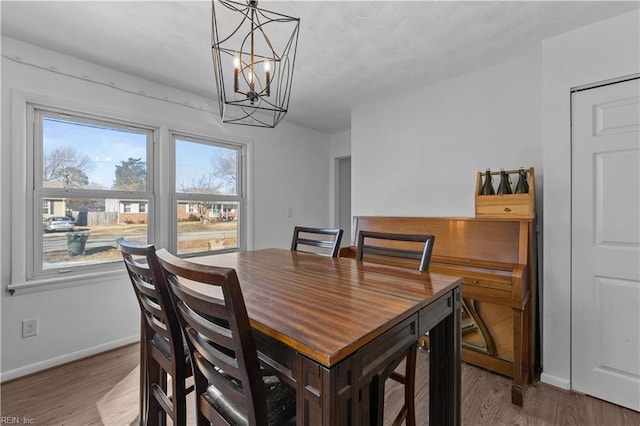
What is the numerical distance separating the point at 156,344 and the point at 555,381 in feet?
8.18

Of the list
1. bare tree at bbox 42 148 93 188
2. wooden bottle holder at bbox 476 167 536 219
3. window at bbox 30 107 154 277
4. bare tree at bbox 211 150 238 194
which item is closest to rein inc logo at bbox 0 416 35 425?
window at bbox 30 107 154 277

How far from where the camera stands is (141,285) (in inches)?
48.0

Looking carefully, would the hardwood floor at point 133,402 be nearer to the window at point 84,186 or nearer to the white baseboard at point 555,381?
the white baseboard at point 555,381

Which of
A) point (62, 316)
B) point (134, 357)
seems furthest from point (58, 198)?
point (134, 357)

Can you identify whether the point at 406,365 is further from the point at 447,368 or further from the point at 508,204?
→ the point at 508,204

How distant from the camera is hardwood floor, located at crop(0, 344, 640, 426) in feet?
5.62

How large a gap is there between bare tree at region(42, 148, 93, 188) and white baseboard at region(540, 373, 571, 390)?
12.4 ft

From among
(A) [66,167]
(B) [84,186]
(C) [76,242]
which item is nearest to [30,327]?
(C) [76,242]

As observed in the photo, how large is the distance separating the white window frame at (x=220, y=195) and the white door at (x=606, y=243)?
9.94ft

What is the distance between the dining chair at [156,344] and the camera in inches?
43.1

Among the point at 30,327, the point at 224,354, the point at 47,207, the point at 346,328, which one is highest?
the point at 47,207

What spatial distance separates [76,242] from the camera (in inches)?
96.6

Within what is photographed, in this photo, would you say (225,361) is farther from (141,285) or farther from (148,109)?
(148,109)

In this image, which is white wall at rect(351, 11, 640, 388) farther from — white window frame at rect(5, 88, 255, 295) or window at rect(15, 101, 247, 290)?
white window frame at rect(5, 88, 255, 295)
